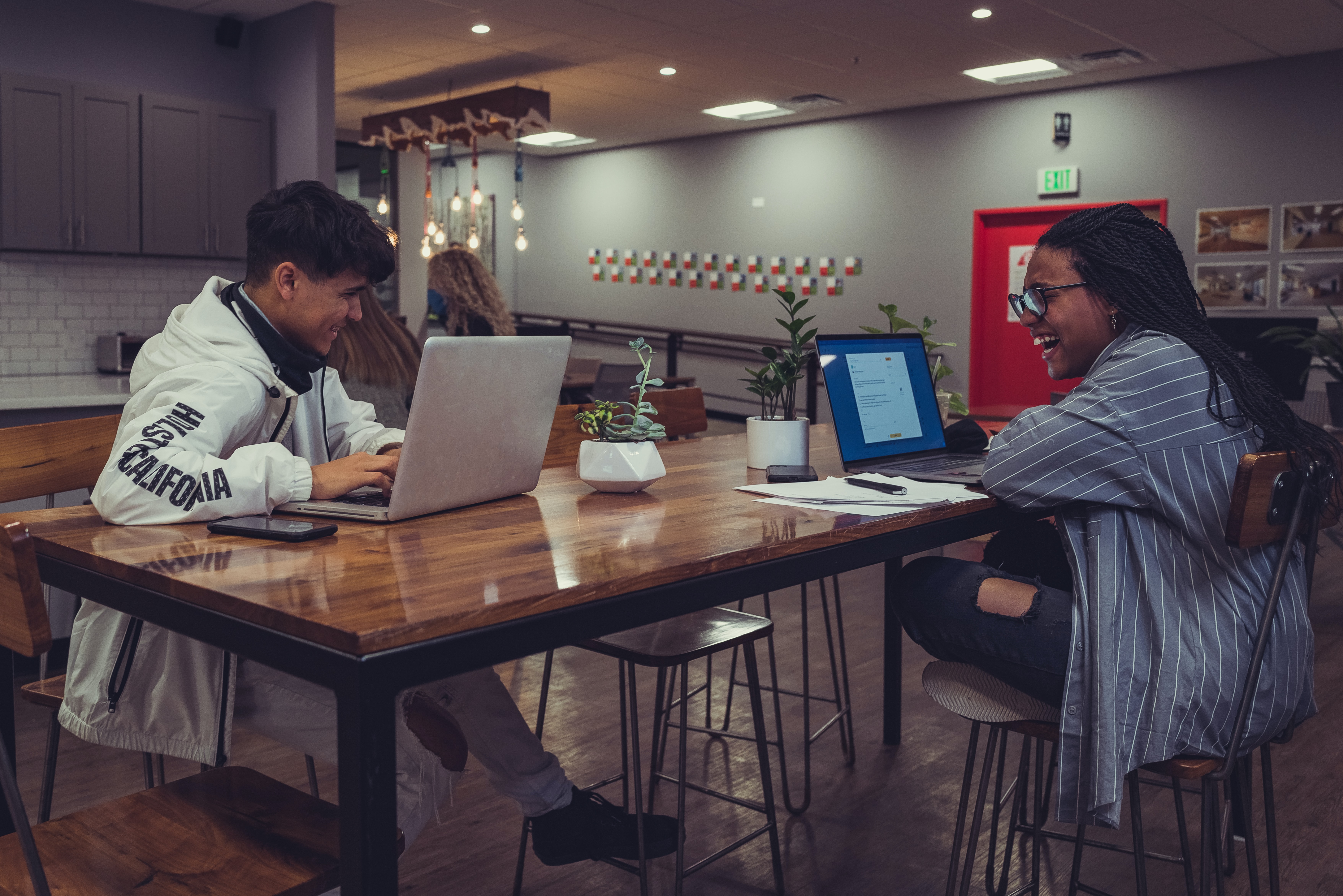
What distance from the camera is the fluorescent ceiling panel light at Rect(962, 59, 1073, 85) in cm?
682

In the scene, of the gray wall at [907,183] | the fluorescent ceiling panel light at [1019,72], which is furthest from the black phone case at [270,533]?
the gray wall at [907,183]

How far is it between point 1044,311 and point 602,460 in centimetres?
76

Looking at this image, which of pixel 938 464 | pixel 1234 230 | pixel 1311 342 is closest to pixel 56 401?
pixel 938 464

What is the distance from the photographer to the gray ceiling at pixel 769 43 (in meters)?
5.50

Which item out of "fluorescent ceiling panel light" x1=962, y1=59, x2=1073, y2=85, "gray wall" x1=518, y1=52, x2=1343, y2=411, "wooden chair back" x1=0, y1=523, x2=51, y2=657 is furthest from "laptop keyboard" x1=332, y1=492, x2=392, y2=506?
"gray wall" x1=518, y1=52, x2=1343, y2=411

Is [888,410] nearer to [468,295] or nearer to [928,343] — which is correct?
[928,343]

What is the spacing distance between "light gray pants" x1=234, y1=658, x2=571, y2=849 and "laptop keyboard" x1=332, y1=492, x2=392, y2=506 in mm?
268

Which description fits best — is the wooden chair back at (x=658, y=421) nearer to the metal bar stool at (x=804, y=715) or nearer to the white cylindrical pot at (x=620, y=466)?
the white cylindrical pot at (x=620, y=466)

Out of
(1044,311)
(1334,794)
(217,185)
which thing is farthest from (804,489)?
(217,185)

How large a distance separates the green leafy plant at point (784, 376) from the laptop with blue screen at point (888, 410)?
0.06 m

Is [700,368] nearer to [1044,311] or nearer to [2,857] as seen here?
[1044,311]

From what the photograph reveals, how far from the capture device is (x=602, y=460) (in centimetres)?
171

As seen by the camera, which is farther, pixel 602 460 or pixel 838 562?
pixel 602 460

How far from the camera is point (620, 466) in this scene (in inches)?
67.2
